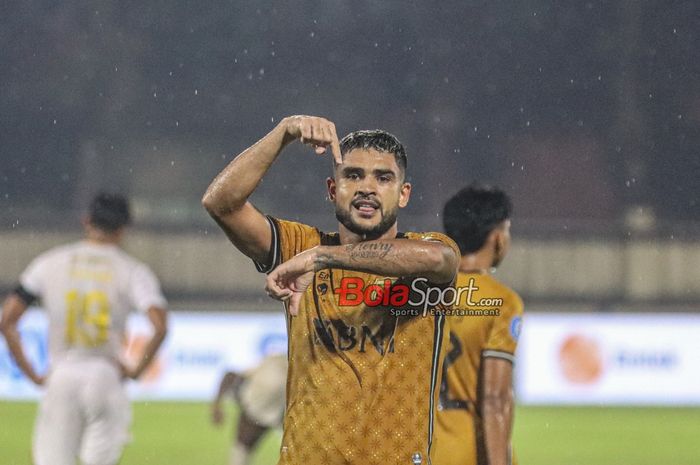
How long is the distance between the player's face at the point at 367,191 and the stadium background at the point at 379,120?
13.6 meters

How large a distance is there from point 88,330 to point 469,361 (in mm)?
2979

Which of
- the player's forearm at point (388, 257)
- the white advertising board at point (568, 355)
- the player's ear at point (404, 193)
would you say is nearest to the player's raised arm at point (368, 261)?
the player's forearm at point (388, 257)

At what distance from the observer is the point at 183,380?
14172 mm

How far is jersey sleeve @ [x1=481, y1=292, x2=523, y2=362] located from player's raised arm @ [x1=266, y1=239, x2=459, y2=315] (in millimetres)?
1011

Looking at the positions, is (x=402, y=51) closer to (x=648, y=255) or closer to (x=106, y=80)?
(x=106, y=80)

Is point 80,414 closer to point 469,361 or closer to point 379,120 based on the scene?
point 469,361

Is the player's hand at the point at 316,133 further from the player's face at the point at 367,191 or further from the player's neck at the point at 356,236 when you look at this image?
the player's neck at the point at 356,236

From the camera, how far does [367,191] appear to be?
3555 mm

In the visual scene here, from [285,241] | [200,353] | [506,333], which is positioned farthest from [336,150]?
[200,353]

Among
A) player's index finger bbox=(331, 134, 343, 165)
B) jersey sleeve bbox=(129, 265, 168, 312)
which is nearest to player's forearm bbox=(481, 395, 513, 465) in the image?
player's index finger bbox=(331, 134, 343, 165)

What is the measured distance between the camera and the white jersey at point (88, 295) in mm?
6797

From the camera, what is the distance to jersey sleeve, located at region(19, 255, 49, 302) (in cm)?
688

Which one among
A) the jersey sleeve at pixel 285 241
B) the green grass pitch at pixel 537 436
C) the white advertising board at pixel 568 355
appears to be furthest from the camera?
the white advertising board at pixel 568 355

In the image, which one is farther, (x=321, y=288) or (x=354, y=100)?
(x=354, y=100)
